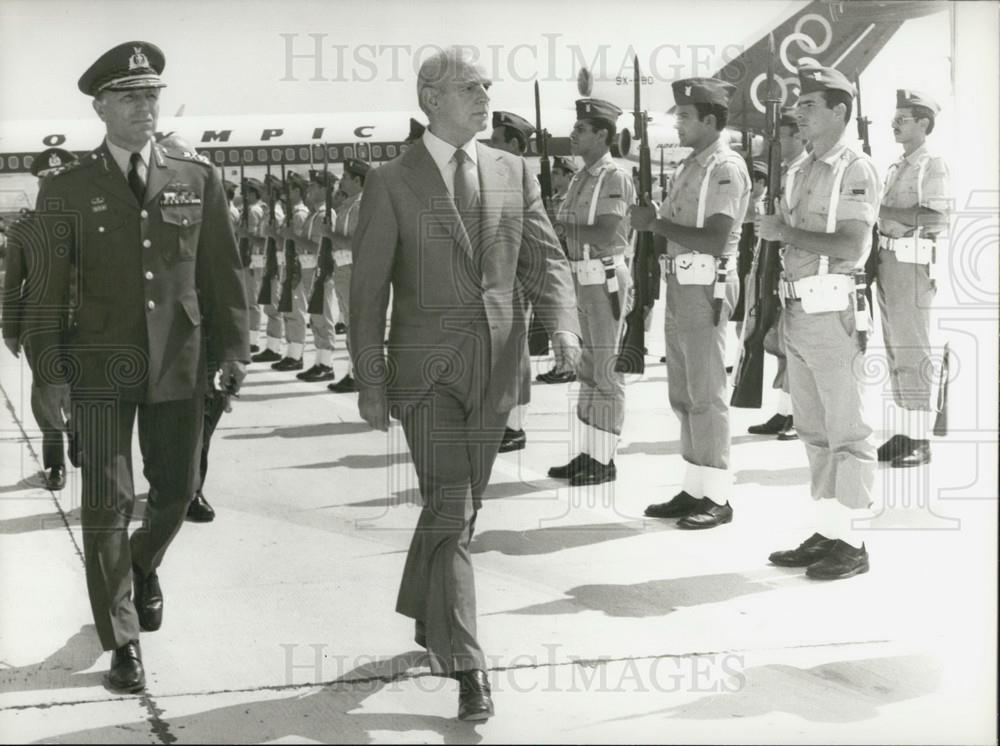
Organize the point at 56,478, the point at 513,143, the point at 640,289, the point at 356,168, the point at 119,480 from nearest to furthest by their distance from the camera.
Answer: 1. the point at 119,480
2. the point at 640,289
3. the point at 56,478
4. the point at 513,143
5. the point at 356,168

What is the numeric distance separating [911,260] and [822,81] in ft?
9.11

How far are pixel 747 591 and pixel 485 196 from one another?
81.6 inches

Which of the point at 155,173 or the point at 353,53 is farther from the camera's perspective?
the point at 353,53

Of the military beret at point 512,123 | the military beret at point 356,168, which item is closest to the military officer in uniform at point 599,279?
the military beret at point 512,123

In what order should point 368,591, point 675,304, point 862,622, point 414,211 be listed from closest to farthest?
point 414,211 < point 862,622 < point 368,591 < point 675,304

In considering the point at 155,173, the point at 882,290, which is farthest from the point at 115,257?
the point at 882,290

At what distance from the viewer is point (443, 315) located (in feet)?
14.1

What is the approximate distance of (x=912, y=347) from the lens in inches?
328

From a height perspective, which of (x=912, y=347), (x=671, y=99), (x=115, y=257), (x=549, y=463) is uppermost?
(x=671, y=99)

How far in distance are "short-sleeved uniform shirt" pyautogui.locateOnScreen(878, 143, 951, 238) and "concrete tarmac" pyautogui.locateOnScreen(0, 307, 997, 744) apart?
1259 mm

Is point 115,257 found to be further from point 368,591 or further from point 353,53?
point 353,53

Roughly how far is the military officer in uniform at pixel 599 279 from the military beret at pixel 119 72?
11.8ft

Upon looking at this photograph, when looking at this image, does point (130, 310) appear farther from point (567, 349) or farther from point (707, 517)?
point (707, 517)

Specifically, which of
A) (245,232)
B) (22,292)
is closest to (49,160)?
(22,292)
